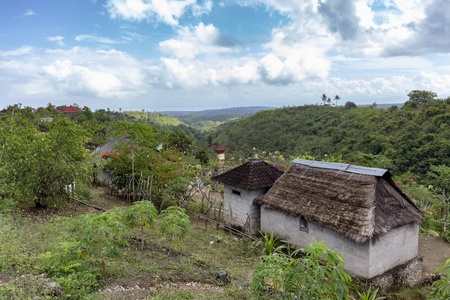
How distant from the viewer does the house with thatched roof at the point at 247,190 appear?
34.7ft

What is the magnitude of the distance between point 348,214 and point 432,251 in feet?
18.3

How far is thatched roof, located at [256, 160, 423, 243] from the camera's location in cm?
772

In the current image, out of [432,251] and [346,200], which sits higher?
[346,200]

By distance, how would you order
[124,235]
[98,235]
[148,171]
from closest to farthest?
[98,235], [124,235], [148,171]

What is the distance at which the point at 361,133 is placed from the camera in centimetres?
3678

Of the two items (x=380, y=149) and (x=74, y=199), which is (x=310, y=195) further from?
(x=380, y=149)

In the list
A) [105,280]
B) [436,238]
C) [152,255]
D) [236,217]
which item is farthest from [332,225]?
[436,238]

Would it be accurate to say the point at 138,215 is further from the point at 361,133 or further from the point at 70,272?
the point at 361,133

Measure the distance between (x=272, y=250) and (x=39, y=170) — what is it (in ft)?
24.8

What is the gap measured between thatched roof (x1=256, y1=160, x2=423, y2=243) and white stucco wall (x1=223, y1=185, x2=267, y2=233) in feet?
1.61

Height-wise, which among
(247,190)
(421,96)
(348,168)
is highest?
(421,96)

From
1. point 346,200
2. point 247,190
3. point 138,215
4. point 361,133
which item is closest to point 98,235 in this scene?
point 138,215

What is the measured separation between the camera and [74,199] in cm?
1107

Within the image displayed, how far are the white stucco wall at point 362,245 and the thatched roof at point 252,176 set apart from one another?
4.14ft
